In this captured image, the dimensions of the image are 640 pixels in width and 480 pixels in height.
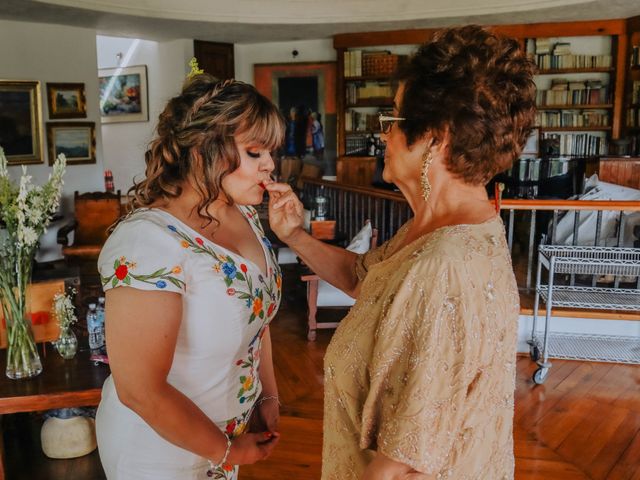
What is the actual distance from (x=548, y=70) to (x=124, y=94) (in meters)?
6.73

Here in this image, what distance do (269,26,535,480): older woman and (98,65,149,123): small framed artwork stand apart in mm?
9516

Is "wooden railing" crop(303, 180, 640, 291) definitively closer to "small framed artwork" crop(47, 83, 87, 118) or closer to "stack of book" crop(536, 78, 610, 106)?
"stack of book" crop(536, 78, 610, 106)

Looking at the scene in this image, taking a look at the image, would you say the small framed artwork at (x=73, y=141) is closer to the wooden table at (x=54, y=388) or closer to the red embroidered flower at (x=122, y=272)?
the wooden table at (x=54, y=388)

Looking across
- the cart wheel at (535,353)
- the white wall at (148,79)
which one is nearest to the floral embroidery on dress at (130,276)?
the cart wheel at (535,353)

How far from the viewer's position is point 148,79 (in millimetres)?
9977

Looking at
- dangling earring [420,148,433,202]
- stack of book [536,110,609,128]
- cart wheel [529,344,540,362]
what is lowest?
cart wheel [529,344,540,362]

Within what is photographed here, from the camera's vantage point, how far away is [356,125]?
9.86m

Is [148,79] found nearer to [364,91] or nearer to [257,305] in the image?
[364,91]

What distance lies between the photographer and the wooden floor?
263 cm

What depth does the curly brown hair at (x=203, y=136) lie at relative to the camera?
53.7 inches

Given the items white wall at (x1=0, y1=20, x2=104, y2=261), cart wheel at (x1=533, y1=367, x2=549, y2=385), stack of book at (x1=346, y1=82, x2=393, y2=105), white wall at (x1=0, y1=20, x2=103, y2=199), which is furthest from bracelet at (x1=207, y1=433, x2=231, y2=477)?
stack of book at (x1=346, y1=82, x2=393, y2=105)

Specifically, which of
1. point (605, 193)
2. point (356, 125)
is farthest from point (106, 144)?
point (605, 193)

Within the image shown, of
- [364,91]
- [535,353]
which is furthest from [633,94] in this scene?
[535,353]

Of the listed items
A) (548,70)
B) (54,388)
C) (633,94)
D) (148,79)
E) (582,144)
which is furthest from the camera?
(148,79)
